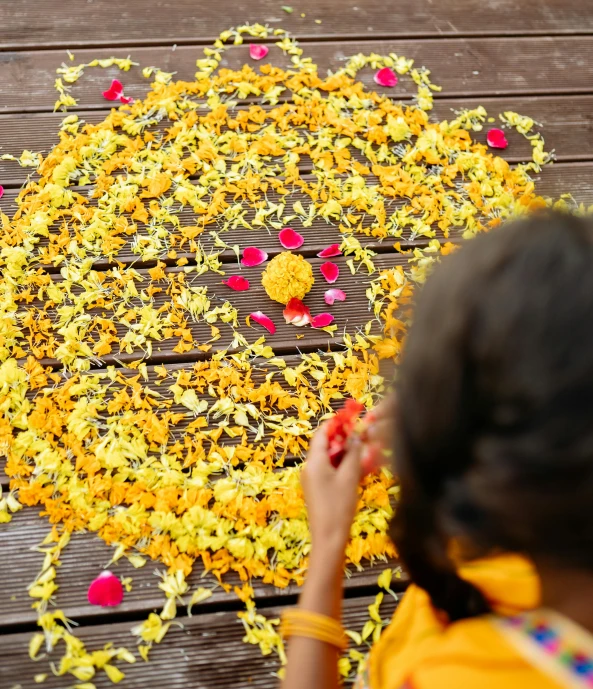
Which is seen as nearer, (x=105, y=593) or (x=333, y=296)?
(x=105, y=593)

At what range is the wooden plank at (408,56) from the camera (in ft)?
5.85

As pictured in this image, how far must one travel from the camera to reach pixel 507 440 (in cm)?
49

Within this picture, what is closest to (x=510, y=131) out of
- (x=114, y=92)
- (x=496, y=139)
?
(x=496, y=139)

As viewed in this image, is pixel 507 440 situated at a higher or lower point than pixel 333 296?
lower

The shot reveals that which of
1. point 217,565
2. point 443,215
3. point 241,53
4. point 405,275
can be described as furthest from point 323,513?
point 241,53

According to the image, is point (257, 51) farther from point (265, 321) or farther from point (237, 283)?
point (265, 321)

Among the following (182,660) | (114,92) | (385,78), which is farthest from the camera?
(385,78)

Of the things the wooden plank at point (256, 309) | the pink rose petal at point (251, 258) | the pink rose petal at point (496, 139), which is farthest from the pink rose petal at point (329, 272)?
the pink rose petal at point (496, 139)

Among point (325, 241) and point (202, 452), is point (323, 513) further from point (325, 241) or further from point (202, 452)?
point (325, 241)

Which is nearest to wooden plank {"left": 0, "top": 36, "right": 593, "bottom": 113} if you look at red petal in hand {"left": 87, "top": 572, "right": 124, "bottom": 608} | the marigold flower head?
the marigold flower head

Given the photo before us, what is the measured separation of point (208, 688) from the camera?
107cm

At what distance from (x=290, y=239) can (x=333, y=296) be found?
21cm

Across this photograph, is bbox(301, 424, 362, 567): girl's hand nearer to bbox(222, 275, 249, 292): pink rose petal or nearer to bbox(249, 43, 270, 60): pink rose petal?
bbox(222, 275, 249, 292): pink rose petal

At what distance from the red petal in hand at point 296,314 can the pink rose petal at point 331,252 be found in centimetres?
17
